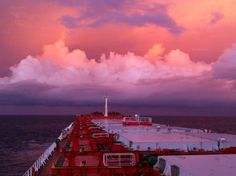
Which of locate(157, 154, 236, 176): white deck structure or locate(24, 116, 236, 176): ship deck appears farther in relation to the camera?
locate(24, 116, 236, 176): ship deck

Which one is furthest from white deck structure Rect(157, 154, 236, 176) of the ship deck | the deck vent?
the deck vent

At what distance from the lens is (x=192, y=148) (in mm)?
27156

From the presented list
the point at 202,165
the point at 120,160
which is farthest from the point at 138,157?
the point at 202,165

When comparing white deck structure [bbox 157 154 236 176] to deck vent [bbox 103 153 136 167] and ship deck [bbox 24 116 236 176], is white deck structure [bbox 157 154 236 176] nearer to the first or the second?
ship deck [bbox 24 116 236 176]

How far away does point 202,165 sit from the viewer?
1555cm

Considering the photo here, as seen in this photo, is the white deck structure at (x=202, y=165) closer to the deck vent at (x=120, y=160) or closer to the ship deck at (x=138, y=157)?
the ship deck at (x=138, y=157)

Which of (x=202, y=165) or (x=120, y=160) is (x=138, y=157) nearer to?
(x=120, y=160)

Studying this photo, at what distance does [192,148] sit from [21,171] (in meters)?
33.3

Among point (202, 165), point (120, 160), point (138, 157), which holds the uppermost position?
point (202, 165)

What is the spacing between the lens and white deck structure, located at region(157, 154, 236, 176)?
1384 cm

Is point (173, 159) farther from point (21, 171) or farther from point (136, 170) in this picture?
point (21, 171)

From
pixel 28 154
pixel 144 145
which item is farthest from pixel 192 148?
pixel 28 154

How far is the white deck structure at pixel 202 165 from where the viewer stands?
1384 cm

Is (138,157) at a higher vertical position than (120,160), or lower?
higher
